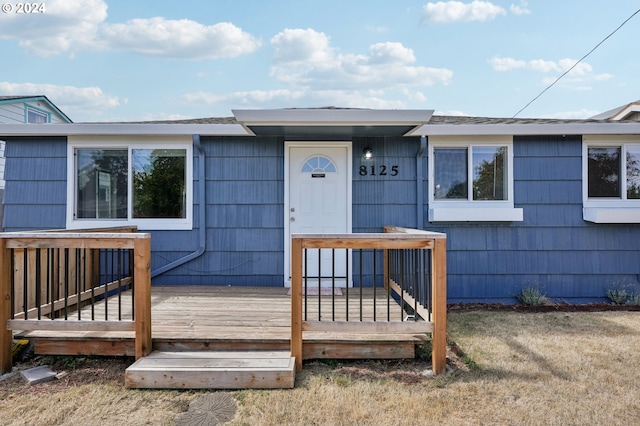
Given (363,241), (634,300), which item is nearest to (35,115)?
(363,241)

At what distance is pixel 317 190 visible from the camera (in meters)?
5.22

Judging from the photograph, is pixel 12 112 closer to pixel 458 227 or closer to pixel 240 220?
pixel 240 220

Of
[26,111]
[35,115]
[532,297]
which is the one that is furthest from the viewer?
[35,115]

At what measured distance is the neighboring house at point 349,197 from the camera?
5.11 m

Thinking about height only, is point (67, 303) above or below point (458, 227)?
below

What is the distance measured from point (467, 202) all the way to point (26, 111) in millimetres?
12477

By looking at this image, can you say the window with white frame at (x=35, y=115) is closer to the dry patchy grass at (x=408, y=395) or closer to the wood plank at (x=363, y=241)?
the dry patchy grass at (x=408, y=395)

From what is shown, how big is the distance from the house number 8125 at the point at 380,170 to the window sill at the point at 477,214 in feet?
2.38

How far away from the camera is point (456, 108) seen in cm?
1549

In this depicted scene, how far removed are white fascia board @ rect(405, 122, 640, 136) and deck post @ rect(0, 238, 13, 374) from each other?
13.4 ft

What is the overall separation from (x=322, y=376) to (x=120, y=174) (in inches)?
149

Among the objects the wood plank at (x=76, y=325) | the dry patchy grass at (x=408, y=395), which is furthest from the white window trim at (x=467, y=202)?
the wood plank at (x=76, y=325)

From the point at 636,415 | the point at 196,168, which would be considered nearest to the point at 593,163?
the point at 636,415

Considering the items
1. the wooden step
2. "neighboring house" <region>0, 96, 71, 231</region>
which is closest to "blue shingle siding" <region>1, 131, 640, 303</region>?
the wooden step
